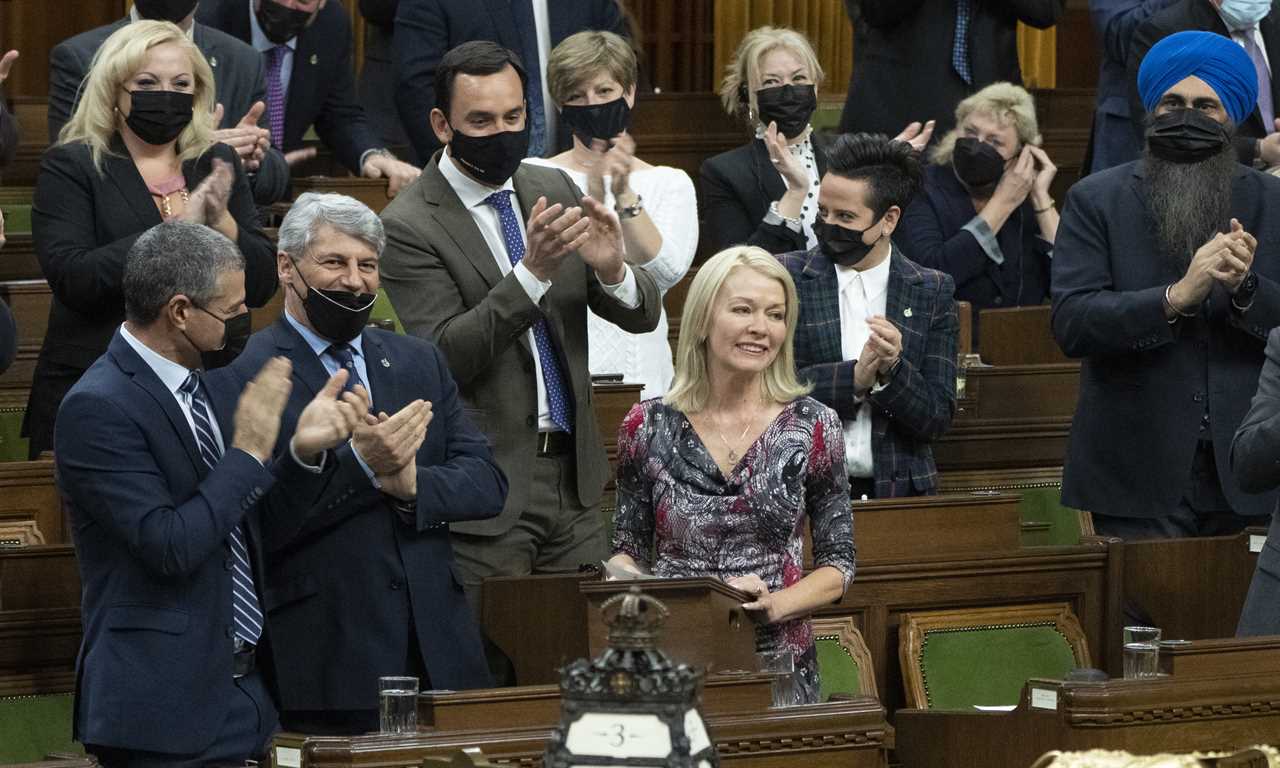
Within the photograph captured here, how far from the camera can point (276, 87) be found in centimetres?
571

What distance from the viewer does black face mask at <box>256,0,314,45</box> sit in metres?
5.54

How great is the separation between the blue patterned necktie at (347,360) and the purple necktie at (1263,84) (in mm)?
3034

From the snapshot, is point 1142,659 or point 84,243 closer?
point 1142,659

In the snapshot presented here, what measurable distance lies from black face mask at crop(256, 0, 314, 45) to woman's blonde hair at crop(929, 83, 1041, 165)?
64.3 inches

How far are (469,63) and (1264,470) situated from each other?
60.1 inches

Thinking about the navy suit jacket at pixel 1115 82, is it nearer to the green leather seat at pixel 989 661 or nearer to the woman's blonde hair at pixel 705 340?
the green leather seat at pixel 989 661

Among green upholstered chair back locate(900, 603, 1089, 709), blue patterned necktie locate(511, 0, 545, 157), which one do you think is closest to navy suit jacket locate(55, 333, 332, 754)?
green upholstered chair back locate(900, 603, 1089, 709)

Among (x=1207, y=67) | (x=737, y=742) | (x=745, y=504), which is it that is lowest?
(x=737, y=742)

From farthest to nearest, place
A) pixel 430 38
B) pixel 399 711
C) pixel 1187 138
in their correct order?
1. pixel 430 38
2. pixel 1187 138
3. pixel 399 711

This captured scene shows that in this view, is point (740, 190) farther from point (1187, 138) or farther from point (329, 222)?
point (329, 222)

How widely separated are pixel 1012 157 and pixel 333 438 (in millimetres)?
2825

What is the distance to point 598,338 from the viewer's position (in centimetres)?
470

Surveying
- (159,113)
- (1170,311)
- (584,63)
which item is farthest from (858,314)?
(159,113)

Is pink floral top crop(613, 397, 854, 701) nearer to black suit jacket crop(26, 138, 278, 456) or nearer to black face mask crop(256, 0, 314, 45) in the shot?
black suit jacket crop(26, 138, 278, 456)
